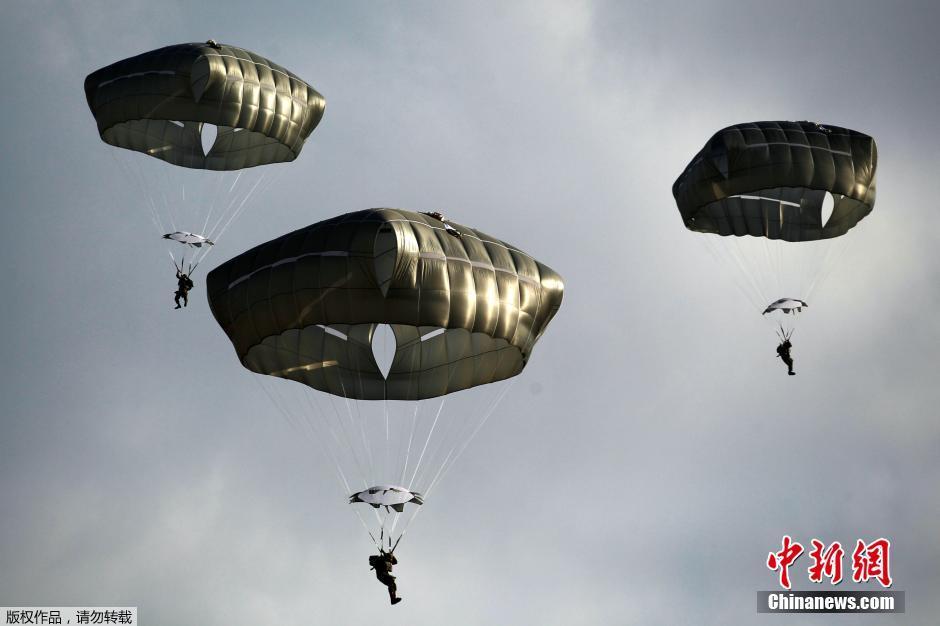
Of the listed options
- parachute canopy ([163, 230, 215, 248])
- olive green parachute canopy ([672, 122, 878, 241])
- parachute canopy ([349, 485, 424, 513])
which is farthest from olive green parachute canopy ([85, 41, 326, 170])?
parachute canopy ([349, 485, 424, 513])

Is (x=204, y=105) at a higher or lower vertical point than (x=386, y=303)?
higher

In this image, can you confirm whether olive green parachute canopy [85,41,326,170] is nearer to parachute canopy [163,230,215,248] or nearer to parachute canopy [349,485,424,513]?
parachute canopy [163,230,215,248]

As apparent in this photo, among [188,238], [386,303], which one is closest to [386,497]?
[386,303]

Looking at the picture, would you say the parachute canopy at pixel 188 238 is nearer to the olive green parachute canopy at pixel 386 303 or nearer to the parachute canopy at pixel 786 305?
the olive green parachute canopy at pixel 386 303

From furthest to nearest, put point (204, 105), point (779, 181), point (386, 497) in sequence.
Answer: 1. point (204, 105)
2. point (779, 181)
3. point (386, 497)

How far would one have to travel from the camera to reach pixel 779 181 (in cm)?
4256

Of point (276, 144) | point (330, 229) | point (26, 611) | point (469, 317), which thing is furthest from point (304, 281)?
point (26, 611)

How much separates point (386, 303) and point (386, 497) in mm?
4370

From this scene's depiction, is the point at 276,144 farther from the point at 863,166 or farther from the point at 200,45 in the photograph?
the point at 863,166

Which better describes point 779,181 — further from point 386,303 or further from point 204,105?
point 204,105

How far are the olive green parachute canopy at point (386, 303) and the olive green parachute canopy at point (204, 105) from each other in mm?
10114

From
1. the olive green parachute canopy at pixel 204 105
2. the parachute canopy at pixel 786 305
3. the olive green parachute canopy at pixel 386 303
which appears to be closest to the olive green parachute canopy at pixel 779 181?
the parachute canopy at pixel 786 305

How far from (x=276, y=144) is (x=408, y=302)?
15.8 meters

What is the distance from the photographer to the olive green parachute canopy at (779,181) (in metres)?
42.8
